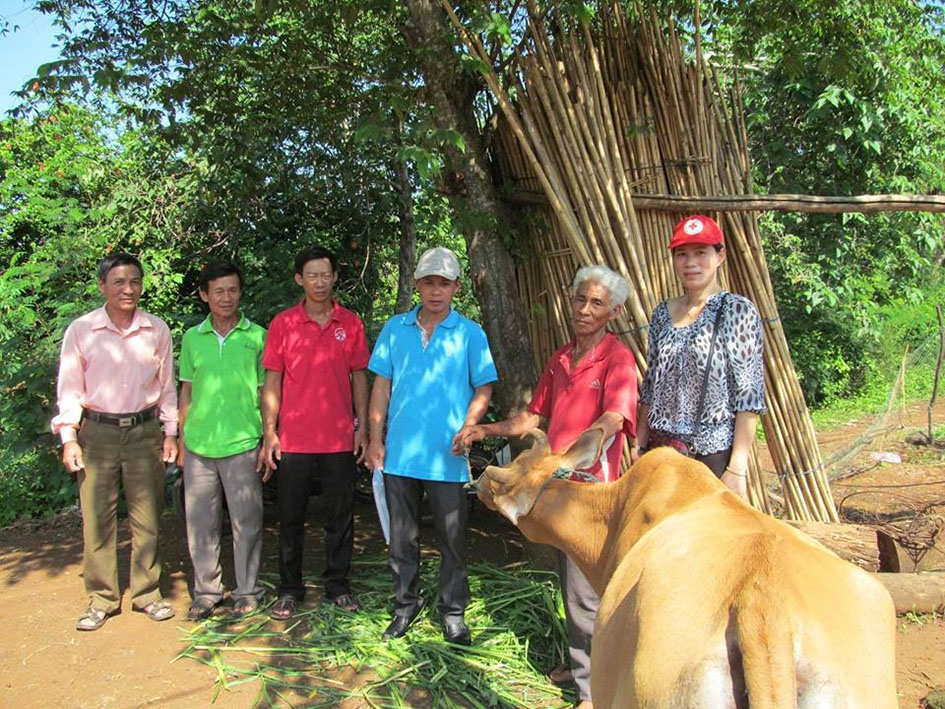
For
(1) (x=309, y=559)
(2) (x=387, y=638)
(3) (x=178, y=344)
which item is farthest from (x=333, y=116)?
(2) (x=387, y=638)

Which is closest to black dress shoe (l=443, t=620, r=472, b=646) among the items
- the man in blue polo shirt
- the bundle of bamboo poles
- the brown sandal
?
the man in blue polo shirt

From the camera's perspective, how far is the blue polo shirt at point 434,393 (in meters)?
4.22

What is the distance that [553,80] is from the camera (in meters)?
4.63

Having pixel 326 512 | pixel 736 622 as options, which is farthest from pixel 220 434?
pixel 736 622

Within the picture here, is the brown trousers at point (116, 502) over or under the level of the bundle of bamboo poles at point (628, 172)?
under

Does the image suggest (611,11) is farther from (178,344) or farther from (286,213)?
(178,344)

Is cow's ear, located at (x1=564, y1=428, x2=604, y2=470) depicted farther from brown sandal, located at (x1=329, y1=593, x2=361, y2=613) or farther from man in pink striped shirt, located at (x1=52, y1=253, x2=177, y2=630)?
man in pink striped shirt, located at (x1=52, y1=253, x2=177, y2=630)

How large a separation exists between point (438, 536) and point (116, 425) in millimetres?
2023

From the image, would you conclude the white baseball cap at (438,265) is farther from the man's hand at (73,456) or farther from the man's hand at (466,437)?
the man's hand at (73,456)

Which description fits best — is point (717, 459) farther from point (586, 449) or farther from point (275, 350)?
point (275, 350)

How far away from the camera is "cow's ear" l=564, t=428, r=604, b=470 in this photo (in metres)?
3.10

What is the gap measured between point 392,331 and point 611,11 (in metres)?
2.56

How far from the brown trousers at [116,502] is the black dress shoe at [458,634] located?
6.24ft

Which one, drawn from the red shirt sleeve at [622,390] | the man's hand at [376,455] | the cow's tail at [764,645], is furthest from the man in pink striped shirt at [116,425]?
the cow's tail at [764,645]
